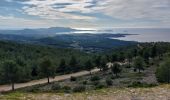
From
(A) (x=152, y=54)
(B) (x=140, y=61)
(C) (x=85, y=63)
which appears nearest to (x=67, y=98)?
(B) (x=140, y=61)

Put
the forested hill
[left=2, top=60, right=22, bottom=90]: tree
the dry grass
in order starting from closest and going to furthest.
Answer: the dry grass, [left=2, top=60, right=22, bottom=90]: tree, the forested hill

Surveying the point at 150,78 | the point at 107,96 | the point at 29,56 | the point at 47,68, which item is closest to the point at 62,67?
the point at 47,68

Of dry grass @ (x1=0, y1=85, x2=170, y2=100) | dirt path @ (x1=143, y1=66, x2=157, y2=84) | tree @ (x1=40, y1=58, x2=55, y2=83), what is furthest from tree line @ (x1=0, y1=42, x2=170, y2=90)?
dry grass @ (x1=0, y1=85, x2=170, y2=100)

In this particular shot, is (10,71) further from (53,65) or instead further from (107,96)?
(107,96)

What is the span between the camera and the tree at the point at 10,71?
66.1 metres

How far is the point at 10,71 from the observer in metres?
66.4

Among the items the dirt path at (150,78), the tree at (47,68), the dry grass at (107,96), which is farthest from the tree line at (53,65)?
the dry grass at (107,96)

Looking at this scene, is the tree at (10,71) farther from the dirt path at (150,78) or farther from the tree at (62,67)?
the tree at (62,67)

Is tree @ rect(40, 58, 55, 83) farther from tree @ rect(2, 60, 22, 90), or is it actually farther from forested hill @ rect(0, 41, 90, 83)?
tree @ rect(2, 60, 22, 90)

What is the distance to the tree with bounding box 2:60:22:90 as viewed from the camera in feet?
217

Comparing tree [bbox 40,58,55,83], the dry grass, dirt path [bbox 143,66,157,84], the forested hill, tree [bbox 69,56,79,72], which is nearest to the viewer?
the dry grass

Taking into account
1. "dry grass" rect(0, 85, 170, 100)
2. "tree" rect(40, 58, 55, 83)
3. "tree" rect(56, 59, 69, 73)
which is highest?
"dry grass" rect(0, 85, 170, 100)

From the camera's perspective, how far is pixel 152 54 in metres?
120

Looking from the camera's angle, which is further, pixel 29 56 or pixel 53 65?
Answer: pixel 29 56
